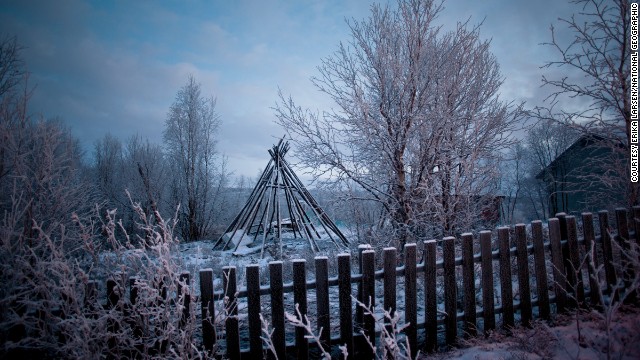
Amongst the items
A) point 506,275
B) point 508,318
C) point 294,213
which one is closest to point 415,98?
point 506,275

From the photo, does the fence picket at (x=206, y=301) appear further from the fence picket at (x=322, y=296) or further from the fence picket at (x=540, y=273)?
the fence picket at (x=540, y=273)

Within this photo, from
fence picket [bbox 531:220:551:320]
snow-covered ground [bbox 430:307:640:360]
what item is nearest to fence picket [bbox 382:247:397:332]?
snow-covered ground [bbox 430:307:640:360]

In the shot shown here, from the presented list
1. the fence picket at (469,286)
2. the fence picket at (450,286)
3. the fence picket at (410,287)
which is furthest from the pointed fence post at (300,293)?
the fence picket at (469,286)

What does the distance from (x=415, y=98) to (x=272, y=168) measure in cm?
592

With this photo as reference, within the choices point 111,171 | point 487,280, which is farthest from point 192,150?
point 487,280

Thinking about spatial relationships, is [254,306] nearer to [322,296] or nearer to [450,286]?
[322,296]

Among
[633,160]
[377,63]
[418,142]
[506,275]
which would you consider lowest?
[506,275]

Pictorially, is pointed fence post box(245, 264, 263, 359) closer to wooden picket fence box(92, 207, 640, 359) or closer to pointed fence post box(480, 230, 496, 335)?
wooden picket fence box(92, 207, 640, 359)

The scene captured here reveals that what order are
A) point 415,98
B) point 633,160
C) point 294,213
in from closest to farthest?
point 633,160
point 415,98
point 294,213

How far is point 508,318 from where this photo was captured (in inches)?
130

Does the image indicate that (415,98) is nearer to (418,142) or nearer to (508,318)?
(418,142)

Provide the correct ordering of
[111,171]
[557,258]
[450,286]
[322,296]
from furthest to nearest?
[111,171] → [557,258] → [450,286] → [322,296]

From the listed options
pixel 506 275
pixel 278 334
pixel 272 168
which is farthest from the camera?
pixel 272 168

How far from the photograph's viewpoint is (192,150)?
55.5ft
